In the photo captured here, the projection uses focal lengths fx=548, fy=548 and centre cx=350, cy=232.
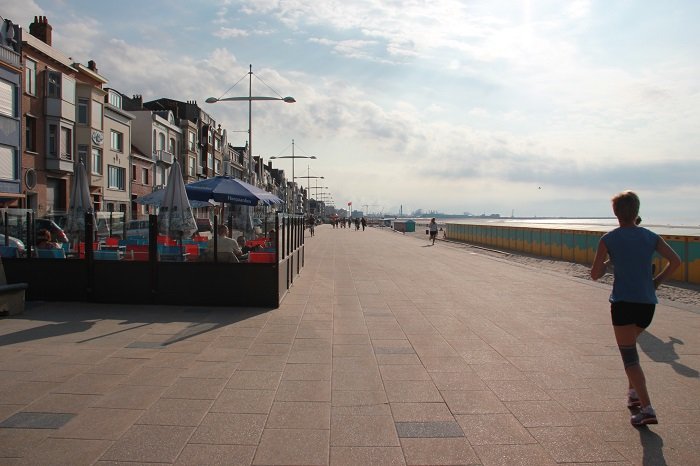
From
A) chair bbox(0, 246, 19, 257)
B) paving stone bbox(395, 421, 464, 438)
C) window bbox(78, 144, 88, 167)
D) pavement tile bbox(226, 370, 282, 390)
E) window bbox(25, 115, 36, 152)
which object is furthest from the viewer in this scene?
window bbox(78, 144, 88, 167)

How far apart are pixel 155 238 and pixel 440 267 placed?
35.8ft

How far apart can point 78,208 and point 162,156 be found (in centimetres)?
4188

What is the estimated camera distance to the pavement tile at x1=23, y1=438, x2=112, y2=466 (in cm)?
350

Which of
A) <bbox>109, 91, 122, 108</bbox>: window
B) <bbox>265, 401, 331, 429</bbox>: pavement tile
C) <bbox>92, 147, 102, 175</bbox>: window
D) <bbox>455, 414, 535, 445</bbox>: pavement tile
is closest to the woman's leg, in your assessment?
<bbox>455, 414, 535, 445</bbox>: pavement tile

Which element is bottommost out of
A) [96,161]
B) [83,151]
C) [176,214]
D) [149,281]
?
[149,281]

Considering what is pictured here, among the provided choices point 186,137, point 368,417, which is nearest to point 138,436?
point 368,417

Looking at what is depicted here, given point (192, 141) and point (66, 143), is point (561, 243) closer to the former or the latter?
point (66, 143)

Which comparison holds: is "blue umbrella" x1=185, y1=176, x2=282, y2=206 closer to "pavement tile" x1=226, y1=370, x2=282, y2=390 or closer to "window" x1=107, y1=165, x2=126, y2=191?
"pavement tile" x1=226, y1=370, x2=282, y2=390

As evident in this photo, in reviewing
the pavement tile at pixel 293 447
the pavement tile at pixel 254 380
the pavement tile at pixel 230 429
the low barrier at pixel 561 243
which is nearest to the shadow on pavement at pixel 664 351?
the pavement tile at pixel 293 447

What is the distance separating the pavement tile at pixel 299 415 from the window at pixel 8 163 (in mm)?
28227

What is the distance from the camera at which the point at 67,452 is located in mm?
3637

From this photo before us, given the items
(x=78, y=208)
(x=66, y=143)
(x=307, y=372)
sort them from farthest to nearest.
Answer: (x=66, y=143) → (x=78, y=208) → (x=307, y=372)

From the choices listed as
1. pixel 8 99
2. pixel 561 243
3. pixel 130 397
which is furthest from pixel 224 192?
pixel 8 99

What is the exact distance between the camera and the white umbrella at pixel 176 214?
385 inches
